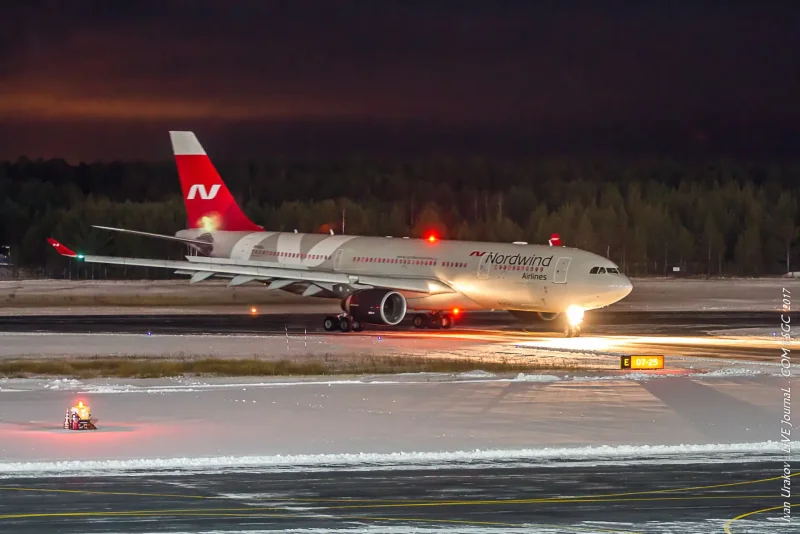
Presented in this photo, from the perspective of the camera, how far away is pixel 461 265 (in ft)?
171

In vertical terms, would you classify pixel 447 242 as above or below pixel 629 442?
above

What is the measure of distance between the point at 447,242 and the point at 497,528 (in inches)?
1549

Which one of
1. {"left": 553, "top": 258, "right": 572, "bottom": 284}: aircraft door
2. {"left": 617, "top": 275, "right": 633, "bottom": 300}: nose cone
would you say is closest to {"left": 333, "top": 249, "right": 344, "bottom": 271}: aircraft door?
{"left": 553, "top": 258, "right": 572, "bottom": 284}: aircraft door

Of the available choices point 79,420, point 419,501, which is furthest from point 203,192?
point 419,501

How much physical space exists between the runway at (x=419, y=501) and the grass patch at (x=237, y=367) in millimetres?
15672

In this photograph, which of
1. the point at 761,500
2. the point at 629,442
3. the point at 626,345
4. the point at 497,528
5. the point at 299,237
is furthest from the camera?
the point at 299,237

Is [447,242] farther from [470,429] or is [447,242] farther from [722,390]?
[470,429]

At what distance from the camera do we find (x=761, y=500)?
1684 cm

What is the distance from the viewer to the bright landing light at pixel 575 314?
4797cm

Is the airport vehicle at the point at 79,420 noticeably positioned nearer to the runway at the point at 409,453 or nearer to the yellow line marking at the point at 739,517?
the runway at the point at 409,453

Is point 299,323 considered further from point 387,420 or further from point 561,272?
point 387,420

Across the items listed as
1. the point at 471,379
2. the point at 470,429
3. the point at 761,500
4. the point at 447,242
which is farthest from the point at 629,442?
the point at 447,242

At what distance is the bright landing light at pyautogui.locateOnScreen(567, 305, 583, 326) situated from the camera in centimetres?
4797

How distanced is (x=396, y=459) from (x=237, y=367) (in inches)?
634
